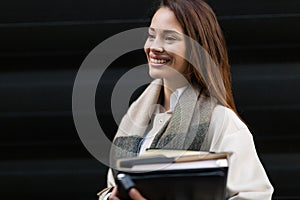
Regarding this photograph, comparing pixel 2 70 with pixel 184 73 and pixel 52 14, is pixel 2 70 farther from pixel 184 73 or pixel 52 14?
pixel 184 73

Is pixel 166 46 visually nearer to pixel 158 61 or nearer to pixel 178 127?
pixel 158 61

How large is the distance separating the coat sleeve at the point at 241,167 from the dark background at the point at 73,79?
135cm

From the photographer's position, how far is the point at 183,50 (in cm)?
254

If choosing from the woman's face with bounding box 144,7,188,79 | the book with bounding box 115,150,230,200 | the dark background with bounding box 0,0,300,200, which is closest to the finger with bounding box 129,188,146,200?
the book with bounding box 115,150,230,200

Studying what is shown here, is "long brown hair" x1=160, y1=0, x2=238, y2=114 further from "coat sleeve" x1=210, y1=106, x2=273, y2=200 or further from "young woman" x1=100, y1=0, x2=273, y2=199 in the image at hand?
"coat sleeve" x1=210, y1=106, x2=273, y2=200

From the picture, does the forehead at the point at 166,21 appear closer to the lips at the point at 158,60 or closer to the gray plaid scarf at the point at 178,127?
the lips at the point at 158,60

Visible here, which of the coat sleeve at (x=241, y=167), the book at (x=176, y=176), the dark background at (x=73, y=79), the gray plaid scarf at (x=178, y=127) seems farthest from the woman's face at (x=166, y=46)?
the dark background at (x=73, y=79)

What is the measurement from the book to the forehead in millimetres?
505

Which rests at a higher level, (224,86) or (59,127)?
(224,86)

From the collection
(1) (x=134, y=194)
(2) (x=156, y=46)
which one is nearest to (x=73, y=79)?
(2) (x=156, y=46)

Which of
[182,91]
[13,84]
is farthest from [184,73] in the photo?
[13,84]

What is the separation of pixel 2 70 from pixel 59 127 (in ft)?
1.30

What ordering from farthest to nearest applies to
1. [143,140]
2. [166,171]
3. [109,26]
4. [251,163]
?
[109,26]
[143,140]
[251,163]
[166,171]

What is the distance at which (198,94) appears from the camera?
2.62 meters
